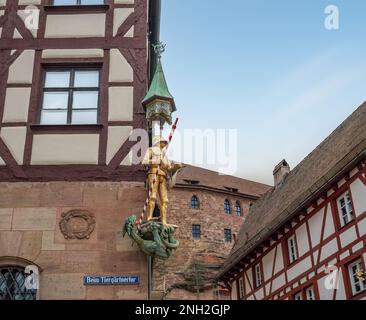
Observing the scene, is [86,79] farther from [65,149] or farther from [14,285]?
[14,285]

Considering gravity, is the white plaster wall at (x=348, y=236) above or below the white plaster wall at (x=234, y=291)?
below

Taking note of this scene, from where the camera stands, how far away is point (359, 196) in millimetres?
18406

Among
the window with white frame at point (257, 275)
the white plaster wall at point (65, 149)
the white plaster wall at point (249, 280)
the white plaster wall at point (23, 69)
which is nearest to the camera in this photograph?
the white plaster wall at point (65, 149)

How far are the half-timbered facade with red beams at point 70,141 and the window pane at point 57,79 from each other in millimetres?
18

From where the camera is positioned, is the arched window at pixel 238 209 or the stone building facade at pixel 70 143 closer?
the stone building facade at pixel 70 143

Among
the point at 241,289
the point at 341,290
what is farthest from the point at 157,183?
the point at 241,289

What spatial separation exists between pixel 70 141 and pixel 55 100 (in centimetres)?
101

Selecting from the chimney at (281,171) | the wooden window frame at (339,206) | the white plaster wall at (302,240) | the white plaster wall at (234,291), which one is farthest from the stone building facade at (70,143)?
the chimney at (281,171)

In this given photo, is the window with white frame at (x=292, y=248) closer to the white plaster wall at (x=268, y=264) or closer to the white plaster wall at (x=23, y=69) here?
the white plaster wall at (x=268, y=264)

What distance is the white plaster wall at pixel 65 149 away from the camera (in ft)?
34.6

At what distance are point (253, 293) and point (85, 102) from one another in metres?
15.8

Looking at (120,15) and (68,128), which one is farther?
(120,15)

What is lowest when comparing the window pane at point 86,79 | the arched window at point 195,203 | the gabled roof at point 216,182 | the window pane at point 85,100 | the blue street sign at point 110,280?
the blue street sign at point 110,280

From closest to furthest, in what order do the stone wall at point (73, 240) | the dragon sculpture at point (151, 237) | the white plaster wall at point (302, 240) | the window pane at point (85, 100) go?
the stone wall at point (73, 240), the dragon sculpture at point (151, 237), the window pane at point (85, 100), the white plaster wall at point (302, 240)
